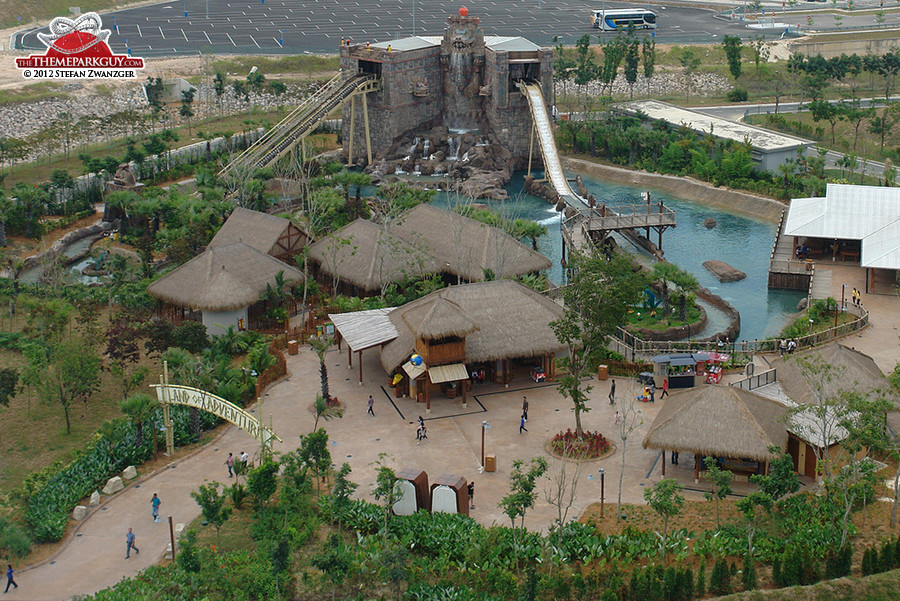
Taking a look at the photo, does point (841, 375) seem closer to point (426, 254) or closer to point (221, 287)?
point (426, 254)

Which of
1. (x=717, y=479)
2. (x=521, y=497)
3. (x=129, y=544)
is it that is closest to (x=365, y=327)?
(x=129, y=544)

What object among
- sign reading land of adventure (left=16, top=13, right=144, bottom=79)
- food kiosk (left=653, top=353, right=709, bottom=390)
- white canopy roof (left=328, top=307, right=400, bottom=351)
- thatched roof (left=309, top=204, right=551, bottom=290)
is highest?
sign reading land of adventure (left=16, top=13, right=144, bottom=79)

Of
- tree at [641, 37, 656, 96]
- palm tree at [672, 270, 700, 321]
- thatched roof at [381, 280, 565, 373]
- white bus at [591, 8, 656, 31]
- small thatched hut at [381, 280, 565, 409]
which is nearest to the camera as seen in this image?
small thatched hut at [381, 280, 565, 409]

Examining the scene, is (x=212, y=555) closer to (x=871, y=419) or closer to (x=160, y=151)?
(x=871, y=419)

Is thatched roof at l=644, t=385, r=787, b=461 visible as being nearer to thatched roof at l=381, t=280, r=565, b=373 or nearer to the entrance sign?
thatched roof at l=381, t=280, r=565, b=373

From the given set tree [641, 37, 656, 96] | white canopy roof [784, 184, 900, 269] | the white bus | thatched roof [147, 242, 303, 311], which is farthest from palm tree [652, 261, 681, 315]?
the white bus

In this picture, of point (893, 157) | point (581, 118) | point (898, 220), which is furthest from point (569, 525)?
point (581, 118)

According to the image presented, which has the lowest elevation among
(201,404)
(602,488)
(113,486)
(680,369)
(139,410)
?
(113,486)
